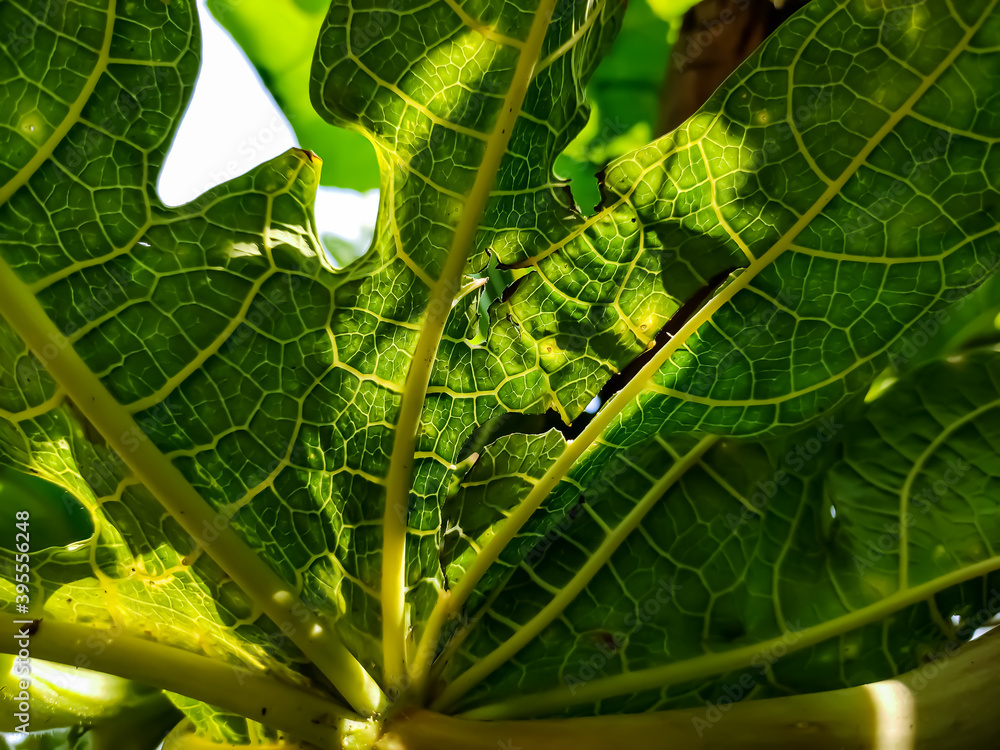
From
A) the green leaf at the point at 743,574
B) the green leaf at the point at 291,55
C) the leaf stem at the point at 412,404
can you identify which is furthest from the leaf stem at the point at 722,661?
the green leaf at the point at 291,55

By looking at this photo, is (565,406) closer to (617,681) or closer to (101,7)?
(617,681)

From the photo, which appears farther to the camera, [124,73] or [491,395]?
[491,395]

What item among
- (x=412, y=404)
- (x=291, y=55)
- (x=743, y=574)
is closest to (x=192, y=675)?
(x=412, y=404)

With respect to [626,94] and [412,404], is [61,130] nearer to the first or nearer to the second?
[412,404]

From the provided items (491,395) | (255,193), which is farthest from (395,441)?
(255,193)

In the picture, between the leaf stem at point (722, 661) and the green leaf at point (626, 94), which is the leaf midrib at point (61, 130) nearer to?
the leaf stem at point (722, 661)
